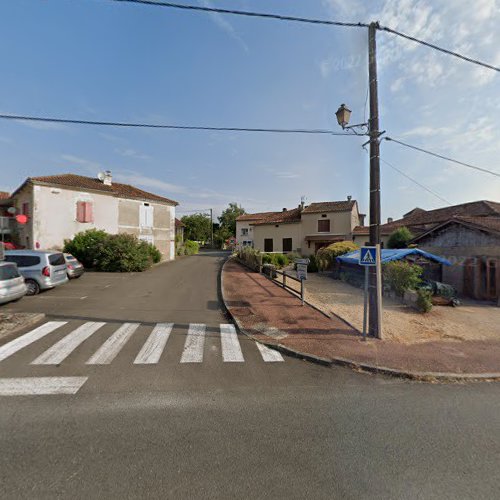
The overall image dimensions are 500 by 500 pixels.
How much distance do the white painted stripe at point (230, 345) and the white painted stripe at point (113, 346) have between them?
2014mm

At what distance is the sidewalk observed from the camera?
4.63 m

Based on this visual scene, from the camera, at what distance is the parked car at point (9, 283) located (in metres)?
7.38

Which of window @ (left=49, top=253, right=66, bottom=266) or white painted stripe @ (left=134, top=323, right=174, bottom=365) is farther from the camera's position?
window @ (left=49, top=253, right=66, bottom=266)

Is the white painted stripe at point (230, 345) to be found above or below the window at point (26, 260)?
below

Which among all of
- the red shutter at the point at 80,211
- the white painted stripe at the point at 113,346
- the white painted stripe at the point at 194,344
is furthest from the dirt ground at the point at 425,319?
the red shutter at the point at 80,211

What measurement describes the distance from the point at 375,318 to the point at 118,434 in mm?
5437

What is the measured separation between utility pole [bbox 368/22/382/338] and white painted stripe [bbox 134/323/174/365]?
4718mm

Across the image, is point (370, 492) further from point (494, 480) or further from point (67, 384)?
point (67, 384)

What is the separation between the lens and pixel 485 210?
17875 millimetres

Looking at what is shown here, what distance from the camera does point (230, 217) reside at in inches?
2429

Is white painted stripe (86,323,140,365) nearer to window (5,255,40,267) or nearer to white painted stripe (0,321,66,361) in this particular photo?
white painted stripe (0,321,66,361)

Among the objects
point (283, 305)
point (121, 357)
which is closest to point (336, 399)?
point (121, 357)

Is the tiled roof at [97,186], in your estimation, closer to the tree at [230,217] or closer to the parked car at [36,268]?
the parked car at [36,268]

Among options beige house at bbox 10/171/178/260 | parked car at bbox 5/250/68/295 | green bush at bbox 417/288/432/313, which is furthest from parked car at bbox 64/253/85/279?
green bush at bbox 417/288/432/313
